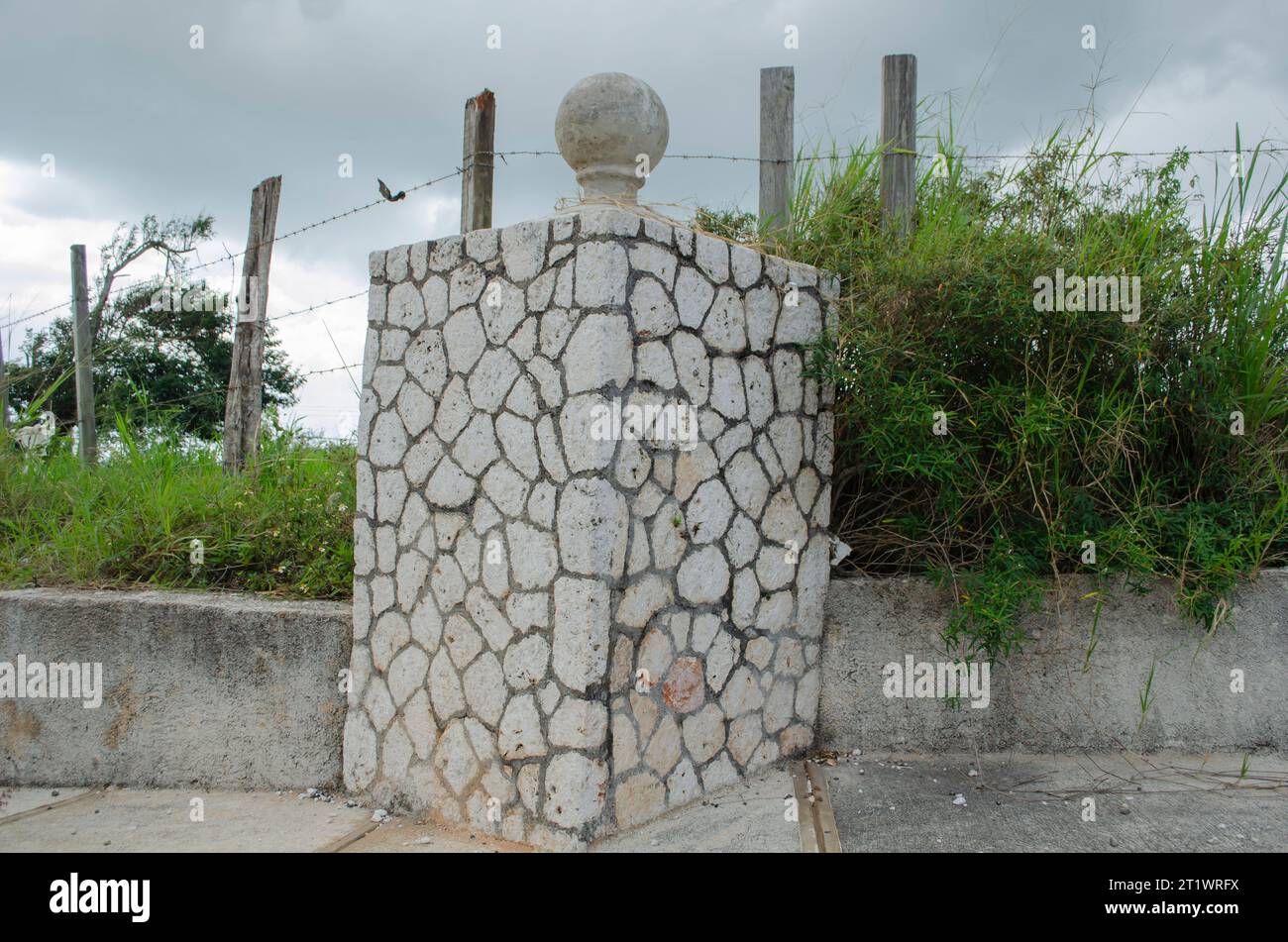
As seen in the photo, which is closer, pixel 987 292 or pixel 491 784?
pixel 491 784

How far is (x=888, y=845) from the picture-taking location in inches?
130

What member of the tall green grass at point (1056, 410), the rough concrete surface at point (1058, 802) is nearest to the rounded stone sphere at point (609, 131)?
the tall green grass at point (1056, 410)

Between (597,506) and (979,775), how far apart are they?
215cm

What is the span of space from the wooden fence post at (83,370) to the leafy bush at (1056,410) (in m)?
5.62

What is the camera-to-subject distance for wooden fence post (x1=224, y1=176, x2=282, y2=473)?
583 centimetres

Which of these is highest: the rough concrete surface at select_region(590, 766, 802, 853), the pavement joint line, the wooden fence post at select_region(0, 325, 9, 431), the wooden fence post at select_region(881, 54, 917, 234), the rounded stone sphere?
the wooden fence post at select_region(881, 54, 917, 234)

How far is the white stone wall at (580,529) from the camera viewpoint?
10.5 ft

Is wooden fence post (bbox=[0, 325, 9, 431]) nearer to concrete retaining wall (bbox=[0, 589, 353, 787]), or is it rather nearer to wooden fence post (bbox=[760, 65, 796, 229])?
concrete retaining wall (bbox=[0, 589, 353, 787])

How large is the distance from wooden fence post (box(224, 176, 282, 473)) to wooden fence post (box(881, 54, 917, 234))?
3.81 m

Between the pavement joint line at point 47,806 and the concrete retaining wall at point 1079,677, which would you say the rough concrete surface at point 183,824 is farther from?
the concrete retaining wall at point 1079,677

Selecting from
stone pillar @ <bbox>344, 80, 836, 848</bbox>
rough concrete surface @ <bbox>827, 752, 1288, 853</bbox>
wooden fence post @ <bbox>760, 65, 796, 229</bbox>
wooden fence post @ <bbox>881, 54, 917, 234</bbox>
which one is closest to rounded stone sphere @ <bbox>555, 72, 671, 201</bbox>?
stone pillar @ <bbox>344, 80, 836, 848</bbox>

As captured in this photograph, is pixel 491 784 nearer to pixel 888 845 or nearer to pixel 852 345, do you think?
pixel 888 845

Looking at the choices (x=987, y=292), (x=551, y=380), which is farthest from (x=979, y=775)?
(x=551, y=380)

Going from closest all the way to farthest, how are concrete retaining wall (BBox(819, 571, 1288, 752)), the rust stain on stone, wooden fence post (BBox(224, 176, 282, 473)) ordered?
the rust stain on stone, concrete retaining wall (BBox(819, 571, 1288, 752)), wooden fence post (BBox(224, 176, 282, 473))
